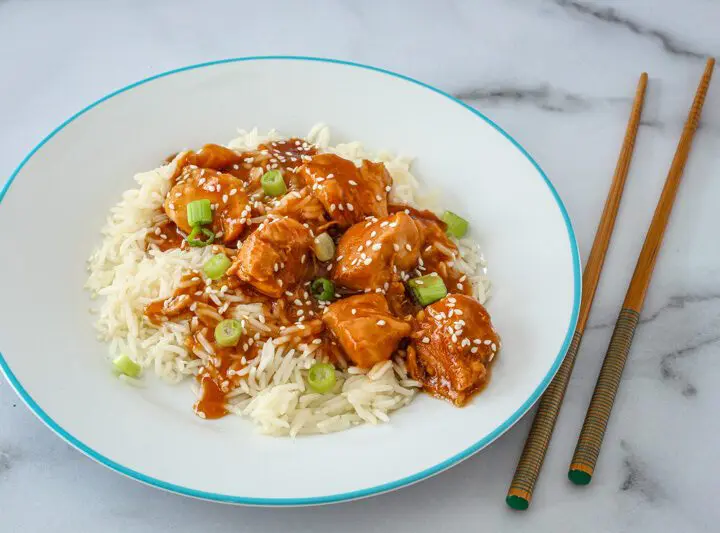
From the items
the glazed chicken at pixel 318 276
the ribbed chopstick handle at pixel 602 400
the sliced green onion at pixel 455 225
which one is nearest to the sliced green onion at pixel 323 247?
the glazed chicken at pixel 318 276

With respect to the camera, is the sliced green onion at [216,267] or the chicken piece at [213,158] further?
the chicken piece at [213,158]

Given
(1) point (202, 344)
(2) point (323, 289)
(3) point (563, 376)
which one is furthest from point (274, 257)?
(3) point (563, 376)

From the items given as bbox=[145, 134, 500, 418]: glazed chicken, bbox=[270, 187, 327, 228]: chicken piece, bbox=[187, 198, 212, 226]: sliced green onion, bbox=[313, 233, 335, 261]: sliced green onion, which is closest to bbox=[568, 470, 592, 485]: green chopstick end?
bbox=[145, 134, 500, 418]: glazed chicken

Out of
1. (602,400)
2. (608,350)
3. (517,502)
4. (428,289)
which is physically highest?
(428,289)

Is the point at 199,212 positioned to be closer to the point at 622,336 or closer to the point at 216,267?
the point at 216,267

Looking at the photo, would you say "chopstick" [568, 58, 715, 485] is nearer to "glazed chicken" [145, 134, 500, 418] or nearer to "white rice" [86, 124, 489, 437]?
"glazed chicken" [145, 134, 500, 418]

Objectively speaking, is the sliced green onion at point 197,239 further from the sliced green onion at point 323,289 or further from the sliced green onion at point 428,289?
the sliced green onion at point 428,289
